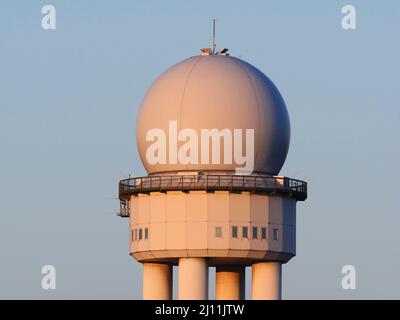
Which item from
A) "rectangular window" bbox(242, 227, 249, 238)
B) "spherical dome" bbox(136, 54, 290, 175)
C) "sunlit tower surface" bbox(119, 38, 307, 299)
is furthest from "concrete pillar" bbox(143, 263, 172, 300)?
"rectangular window" bbox(242, 227, 249, 238)

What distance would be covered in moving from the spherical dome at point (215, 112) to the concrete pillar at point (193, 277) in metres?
6.89

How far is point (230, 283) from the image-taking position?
18200 centimetres

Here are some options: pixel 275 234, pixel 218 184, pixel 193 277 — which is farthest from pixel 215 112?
pixel 193 277

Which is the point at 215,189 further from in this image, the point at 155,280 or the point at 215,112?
the point at 155,280

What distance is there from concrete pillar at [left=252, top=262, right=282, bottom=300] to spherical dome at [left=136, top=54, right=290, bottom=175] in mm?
7061

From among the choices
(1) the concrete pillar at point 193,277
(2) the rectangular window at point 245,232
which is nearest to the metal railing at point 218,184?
(2) the rectangular window at point 245,232

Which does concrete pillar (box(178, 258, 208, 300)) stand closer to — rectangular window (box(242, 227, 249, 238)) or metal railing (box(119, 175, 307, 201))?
rectangular window (box(242, 227, 249, 238))

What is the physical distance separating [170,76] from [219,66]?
3.74m

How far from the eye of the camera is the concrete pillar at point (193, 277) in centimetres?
17575

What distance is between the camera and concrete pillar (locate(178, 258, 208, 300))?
577ft

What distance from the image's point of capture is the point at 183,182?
6870 inches
